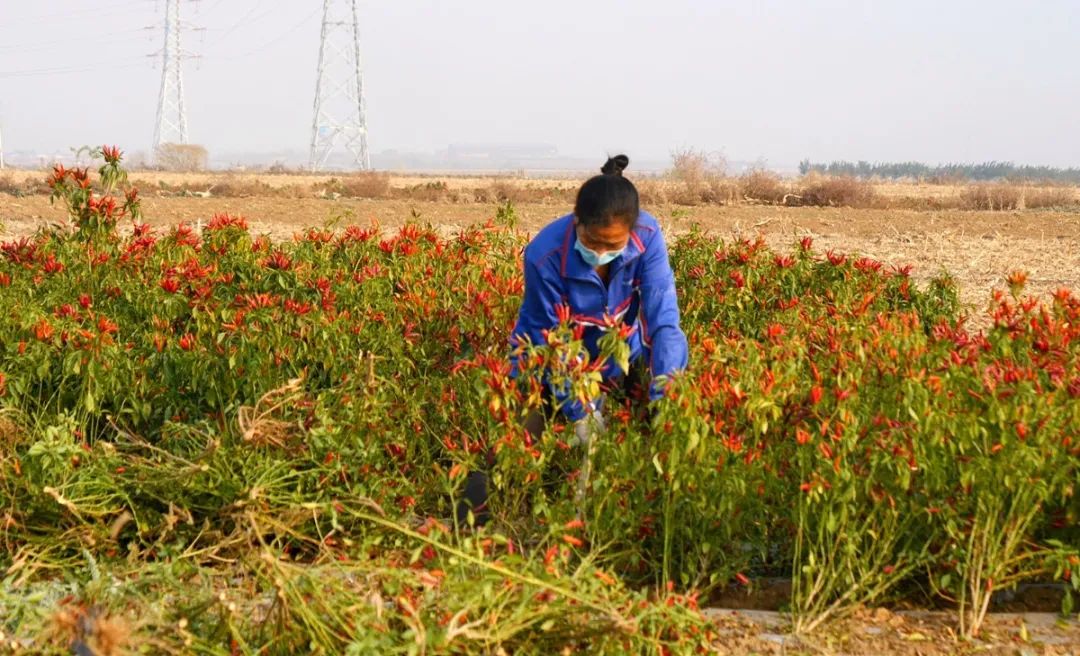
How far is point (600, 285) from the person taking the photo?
367 centimetres

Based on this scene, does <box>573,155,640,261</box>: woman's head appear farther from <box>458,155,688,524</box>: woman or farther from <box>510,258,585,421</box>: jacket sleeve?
<box>510,258,585,421</box>: jacket sleeve

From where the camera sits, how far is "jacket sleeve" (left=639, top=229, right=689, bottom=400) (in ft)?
11.7

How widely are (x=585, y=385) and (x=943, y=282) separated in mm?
2799

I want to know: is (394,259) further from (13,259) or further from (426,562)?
(426,562)

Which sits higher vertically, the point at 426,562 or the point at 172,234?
the point at 172,234

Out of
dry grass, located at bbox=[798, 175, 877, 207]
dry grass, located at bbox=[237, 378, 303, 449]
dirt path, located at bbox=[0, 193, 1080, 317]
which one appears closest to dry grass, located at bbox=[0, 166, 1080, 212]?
dry grass, located at bbox=[798, 175, 877, 207]

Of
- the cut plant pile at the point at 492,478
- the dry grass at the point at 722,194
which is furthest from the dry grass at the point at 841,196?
the cut plant pile at the point at 492,478

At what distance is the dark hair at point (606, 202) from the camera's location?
3395 mm

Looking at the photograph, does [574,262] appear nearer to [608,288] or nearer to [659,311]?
[608,288]

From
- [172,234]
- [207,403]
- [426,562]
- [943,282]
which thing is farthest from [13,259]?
[943,282]

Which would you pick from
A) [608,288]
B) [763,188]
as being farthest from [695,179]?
[608,288]

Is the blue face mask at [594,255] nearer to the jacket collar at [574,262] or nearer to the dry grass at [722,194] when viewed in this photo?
the jacket collar at [574,262]

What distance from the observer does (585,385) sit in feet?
10.1

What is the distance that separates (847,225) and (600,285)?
14515 millimetres
